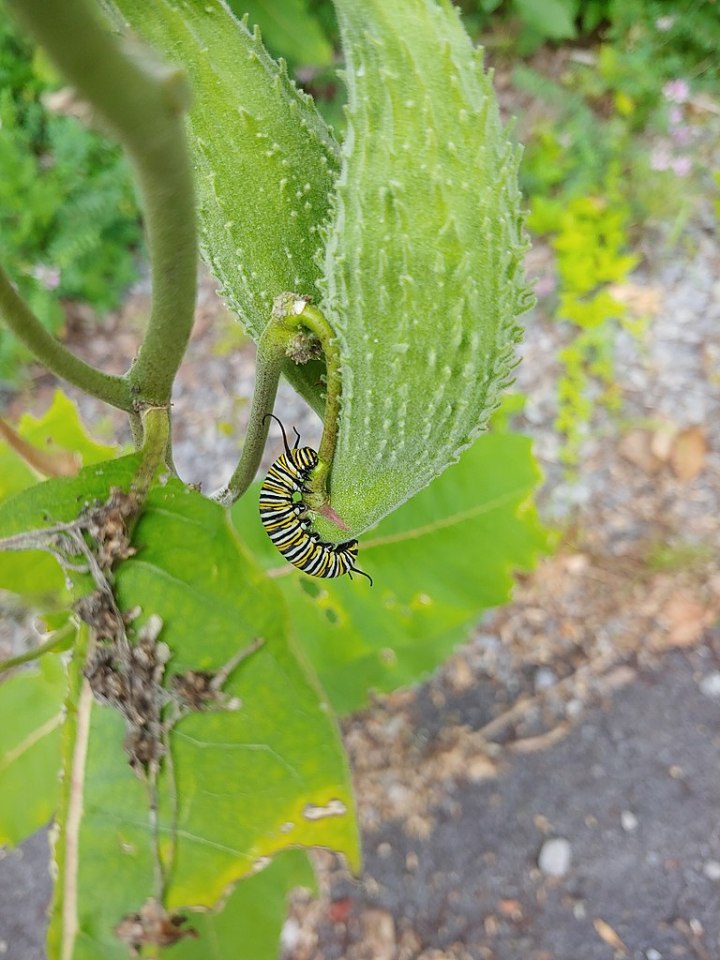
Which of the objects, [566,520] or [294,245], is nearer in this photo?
[294,245]

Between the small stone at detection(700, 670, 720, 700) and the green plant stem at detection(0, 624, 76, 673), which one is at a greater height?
the green plant stem at detection(0, 624, 76, 673)

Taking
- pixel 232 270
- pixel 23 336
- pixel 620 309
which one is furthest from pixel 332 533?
pixel 620 309

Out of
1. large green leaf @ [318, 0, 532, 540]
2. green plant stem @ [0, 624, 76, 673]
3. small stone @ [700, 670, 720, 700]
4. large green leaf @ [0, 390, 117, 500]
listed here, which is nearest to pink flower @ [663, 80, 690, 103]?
small stone @ [700, 670, 720, 700]

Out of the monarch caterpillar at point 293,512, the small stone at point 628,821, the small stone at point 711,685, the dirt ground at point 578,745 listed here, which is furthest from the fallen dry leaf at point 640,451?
the monarch caterpillar at point 293,512

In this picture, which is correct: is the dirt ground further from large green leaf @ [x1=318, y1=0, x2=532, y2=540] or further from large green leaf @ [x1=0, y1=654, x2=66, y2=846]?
large green leaf @ [x1=318, y1=0, x2=532, y2=540]

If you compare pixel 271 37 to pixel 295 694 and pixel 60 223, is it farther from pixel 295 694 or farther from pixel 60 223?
pixel 295 694
